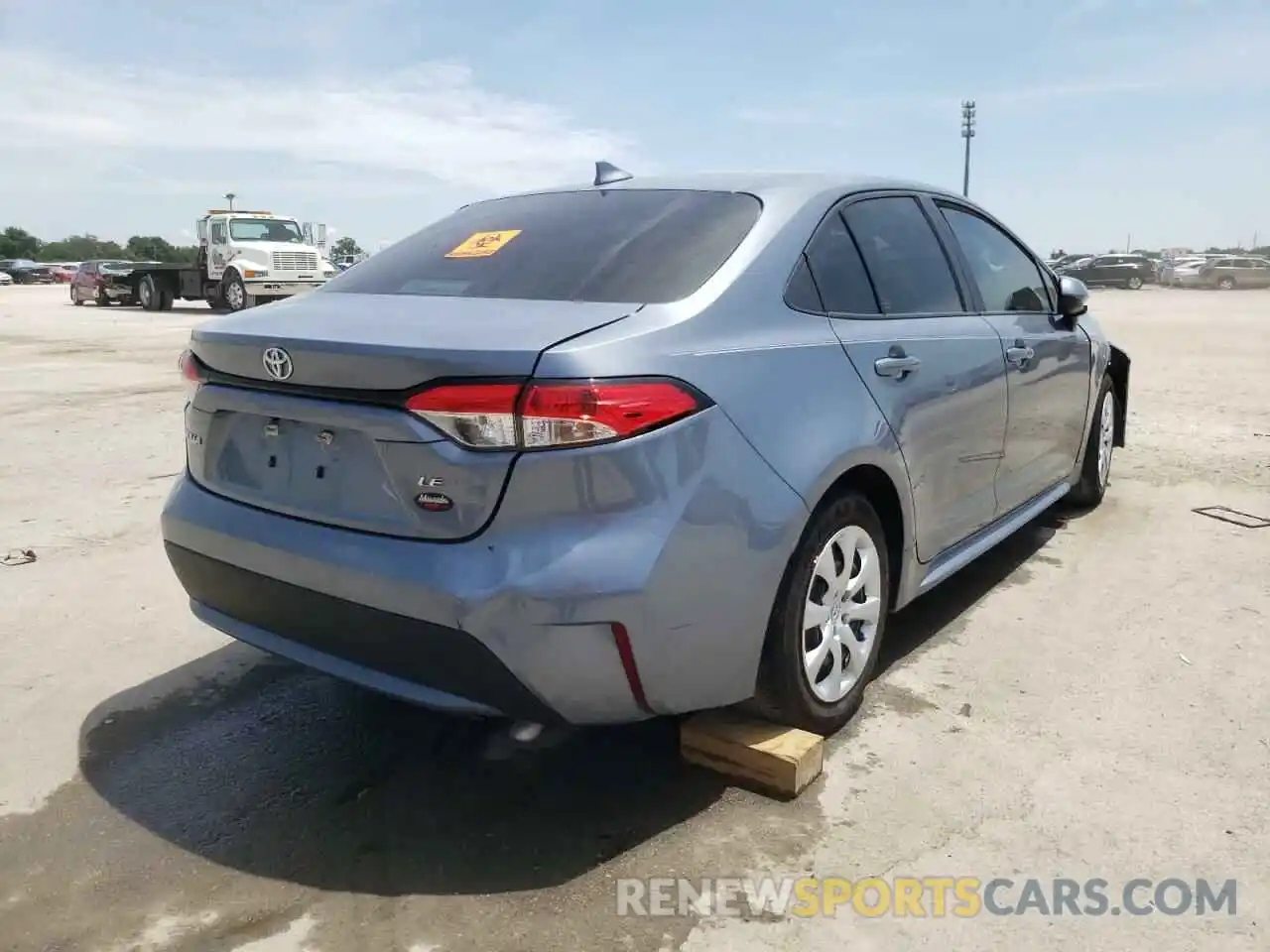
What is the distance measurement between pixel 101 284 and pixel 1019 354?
3265 centimetres

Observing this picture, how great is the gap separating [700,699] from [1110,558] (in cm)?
297

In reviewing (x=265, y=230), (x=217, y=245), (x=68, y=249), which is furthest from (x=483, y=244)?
(x=68, y=249)

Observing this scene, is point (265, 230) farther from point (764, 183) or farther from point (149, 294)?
point (764, 183)

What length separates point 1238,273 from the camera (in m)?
43.0

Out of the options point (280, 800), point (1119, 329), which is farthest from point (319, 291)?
point (1119, 329)

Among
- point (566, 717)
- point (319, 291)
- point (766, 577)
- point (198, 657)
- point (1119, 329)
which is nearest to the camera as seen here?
point (566, 717)

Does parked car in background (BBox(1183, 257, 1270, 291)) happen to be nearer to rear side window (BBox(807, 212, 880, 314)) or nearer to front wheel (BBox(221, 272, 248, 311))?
front wheel (BBox(221, 272, 248, 311))

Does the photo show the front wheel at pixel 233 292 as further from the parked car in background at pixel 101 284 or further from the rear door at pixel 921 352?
the rear door at pixel 921 352

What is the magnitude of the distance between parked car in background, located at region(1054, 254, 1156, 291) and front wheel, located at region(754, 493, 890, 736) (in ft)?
146

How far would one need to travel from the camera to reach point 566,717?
230 centimetres

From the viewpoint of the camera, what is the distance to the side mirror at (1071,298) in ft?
14.8

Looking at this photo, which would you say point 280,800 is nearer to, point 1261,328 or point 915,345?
point 915,345

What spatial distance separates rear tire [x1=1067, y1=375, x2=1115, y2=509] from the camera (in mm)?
5164

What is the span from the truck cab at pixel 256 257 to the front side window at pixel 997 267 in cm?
2122
